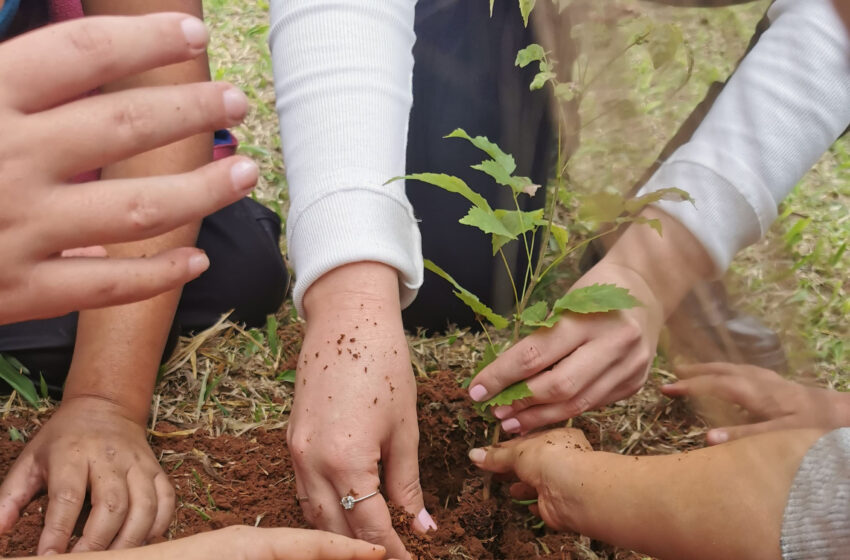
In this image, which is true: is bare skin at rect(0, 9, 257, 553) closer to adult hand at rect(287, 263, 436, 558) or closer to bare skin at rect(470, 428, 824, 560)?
adult hand at rect(287, 263, 436, 558)

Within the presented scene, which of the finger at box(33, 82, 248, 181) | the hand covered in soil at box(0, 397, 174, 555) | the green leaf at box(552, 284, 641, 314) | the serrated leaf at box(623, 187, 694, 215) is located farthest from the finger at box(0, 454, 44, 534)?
the serrated leaf at box(623, 187, 694, 215)

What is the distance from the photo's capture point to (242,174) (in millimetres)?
758

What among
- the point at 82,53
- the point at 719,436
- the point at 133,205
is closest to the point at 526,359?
the point at 719,436

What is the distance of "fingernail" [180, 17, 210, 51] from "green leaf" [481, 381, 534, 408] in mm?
652

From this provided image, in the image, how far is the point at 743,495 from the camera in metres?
0.74

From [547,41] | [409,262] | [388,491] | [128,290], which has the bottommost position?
[388,491]

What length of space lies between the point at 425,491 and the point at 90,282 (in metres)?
0.69

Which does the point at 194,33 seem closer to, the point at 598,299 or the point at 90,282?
the point at 90,282

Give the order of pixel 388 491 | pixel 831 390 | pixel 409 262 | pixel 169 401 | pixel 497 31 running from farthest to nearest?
pixel 169 401, pixel 497 31, pixel 409 262, pixel 388 491, pixel 831 390

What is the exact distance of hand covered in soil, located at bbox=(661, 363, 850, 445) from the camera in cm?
49

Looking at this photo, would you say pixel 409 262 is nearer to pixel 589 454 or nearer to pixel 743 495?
pixel 589 454

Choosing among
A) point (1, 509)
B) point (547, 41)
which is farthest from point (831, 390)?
point (1, 509)

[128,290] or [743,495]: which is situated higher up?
[128,290]

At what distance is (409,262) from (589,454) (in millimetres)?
411
